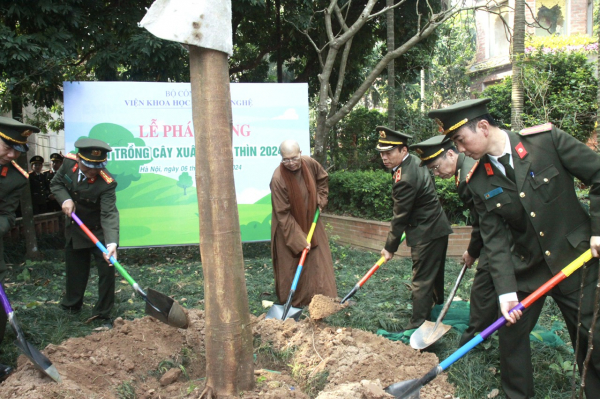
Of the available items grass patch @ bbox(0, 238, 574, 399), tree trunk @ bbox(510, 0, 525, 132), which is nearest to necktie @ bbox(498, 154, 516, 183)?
grass patch @ bbox(0, 238, 574, 399)

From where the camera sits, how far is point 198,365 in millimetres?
3998

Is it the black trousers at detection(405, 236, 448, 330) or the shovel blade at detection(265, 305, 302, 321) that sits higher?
the black trousers at detection(405, 236, 448, 330)

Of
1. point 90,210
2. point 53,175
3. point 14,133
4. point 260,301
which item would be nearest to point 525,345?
point 260,301

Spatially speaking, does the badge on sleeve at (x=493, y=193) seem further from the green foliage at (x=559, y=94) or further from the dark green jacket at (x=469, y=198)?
the green foliage at (x=559, y=94)

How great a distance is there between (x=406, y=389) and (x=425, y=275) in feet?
5.97

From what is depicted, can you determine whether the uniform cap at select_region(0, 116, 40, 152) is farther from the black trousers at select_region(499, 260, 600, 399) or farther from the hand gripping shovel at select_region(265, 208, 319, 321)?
the black trousers at select_region(499, 260, 600, 399)

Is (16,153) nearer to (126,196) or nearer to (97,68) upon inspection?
(126,196)

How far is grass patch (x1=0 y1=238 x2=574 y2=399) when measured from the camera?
3750 millimetres

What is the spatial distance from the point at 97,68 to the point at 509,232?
26.5 ft

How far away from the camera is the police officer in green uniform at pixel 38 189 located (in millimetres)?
10766

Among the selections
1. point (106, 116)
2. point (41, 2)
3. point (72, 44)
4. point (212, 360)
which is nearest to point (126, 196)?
point (106, 116)

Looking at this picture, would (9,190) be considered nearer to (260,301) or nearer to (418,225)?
(260,301)

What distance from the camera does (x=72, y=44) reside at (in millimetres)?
7637

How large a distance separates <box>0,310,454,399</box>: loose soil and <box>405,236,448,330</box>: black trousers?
86cm
